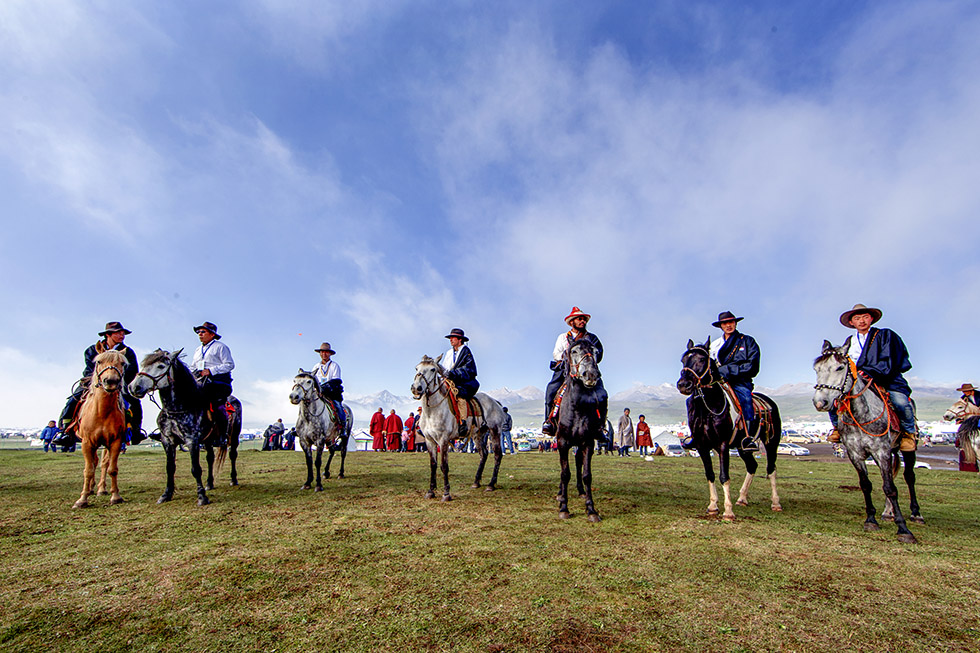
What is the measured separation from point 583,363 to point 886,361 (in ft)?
15.5

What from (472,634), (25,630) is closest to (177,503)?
(25,630)

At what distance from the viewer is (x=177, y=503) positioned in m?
8.09

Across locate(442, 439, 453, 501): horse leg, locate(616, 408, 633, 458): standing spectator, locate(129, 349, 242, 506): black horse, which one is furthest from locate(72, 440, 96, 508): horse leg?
locate(616, 408, 633, 458): standing spectator

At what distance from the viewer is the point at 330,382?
11703 millimetres

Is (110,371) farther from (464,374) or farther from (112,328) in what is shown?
(464,374)

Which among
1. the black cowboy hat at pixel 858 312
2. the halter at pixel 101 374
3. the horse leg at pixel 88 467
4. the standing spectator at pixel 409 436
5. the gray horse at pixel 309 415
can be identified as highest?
the black cowboy hat at pixel 858 312

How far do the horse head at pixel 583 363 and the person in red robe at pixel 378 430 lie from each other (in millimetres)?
24033

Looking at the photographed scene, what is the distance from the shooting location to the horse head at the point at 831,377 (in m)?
6.73

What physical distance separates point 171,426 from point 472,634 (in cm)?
801

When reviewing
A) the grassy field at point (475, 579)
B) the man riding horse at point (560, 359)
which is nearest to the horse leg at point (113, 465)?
the grassy field at point (475, 579)

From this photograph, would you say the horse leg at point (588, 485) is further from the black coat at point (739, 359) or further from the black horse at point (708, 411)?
the black coat at point (739, 359)

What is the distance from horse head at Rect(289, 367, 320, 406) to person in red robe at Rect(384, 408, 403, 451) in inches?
757

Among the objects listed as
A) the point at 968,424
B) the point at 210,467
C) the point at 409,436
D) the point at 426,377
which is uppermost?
the point at 426,377

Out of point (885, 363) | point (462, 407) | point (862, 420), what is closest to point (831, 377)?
point (862, 420)
